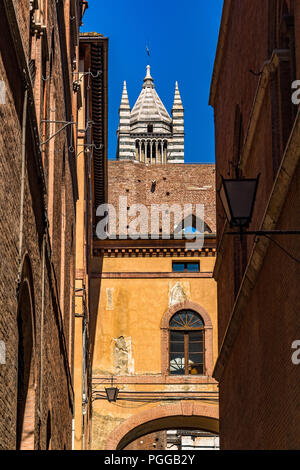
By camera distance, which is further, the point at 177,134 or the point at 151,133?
the point at 177,134

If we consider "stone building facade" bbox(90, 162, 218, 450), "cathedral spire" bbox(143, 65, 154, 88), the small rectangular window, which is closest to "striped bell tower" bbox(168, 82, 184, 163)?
"cathedral spire" bbox(143, 65, 154, 88)

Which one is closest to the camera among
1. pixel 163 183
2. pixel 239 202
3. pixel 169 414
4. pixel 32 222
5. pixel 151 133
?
pixel 239 202

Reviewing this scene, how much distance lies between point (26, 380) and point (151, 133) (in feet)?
316

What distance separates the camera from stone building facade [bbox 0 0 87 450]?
7.67 m

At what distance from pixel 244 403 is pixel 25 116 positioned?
5.73 meters

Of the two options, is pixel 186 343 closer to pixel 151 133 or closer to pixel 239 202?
pixel 239 202

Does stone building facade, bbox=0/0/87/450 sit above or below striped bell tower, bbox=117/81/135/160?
below

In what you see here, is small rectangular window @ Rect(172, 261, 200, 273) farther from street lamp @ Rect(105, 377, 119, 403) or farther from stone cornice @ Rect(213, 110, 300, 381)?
stone cornice @ Rect(213, 110, 300, 381)

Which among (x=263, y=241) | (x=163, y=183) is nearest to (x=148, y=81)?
(x=163, y=183)

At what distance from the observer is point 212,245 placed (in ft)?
97.6

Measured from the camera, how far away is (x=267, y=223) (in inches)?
388

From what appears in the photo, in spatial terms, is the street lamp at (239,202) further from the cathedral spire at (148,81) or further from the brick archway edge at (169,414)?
the cathedral spire at (148,81)

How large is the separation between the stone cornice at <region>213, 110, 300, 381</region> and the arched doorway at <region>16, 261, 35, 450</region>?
2423 mm

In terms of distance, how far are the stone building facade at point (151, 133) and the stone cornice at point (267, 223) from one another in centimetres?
9083
